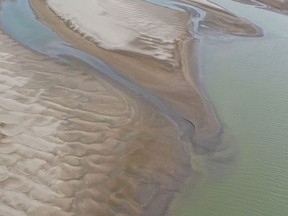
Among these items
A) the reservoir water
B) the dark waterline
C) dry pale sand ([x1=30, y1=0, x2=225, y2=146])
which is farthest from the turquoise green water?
the dark waterline

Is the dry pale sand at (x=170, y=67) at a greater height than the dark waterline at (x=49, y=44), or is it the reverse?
the dry pale sand at (x=170, y=67)

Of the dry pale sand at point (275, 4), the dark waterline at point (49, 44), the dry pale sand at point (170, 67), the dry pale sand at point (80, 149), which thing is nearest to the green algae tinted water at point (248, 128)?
the dry pale sand at point (170, 67)

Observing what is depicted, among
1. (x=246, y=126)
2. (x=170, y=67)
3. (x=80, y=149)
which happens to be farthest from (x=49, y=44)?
(x=246, y=126)

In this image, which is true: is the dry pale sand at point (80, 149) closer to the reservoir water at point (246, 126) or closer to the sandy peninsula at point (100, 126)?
the sandy peninsula at point (100, 126)

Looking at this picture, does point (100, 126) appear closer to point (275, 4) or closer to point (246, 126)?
point (246, 126)

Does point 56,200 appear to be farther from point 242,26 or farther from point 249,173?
point 242,26
